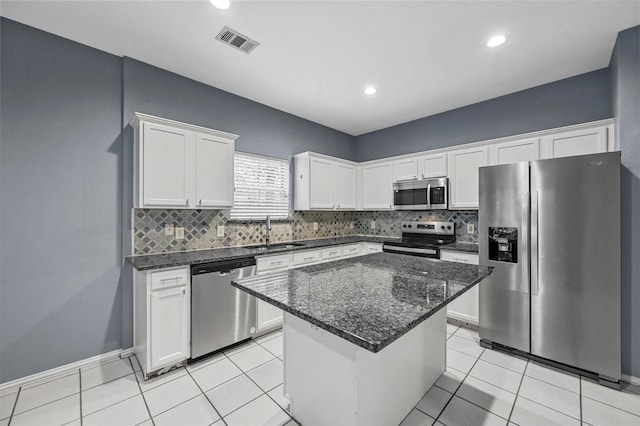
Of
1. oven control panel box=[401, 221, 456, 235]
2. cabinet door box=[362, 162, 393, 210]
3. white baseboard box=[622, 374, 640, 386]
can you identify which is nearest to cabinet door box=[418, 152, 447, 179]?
cabinet door box=[362, 162, 393, 210]

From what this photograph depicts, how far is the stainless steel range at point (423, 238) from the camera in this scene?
11.6 feet

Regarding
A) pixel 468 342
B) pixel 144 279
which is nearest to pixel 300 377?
pixel 144 279

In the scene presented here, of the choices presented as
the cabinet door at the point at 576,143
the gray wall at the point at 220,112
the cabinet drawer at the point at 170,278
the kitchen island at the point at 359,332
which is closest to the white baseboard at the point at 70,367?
the cabinet drawer at the point at 170,278

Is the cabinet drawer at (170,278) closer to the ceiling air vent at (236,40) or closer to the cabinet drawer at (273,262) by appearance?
the cabinet drawer at (273,262)

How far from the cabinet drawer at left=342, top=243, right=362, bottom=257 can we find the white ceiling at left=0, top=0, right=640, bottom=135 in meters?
2.21

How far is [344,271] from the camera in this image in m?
1.99

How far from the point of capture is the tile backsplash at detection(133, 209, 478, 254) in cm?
282

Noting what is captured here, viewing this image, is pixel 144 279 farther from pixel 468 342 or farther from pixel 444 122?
pixel 444 122

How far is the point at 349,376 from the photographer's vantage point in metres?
1.38

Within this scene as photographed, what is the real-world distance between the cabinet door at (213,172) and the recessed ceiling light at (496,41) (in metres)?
2.74

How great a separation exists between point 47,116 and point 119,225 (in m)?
1.09

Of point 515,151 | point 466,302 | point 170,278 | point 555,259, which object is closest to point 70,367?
point 170,278

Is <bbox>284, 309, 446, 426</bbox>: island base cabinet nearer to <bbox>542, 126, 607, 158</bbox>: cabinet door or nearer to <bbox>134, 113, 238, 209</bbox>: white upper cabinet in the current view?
<bbox>134, 113, 238, 209</bbox>: white upper cabinet

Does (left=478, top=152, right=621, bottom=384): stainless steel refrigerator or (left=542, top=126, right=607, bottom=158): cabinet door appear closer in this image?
(left=478, top=152, right=621, bottom=384): stainless steel refrigerator
